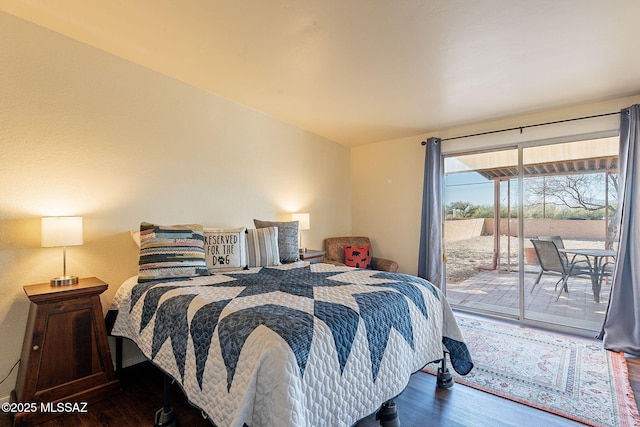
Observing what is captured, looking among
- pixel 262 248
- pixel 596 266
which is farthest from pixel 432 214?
pixel 262 248

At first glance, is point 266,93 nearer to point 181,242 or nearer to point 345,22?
point 345,22

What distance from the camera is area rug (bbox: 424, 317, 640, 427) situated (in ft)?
6.25

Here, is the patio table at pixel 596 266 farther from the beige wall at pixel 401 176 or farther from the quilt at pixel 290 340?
the quilt at pixel 290 340

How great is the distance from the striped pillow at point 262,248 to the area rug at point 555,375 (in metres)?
1.62

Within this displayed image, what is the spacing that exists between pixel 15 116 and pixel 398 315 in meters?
2.72

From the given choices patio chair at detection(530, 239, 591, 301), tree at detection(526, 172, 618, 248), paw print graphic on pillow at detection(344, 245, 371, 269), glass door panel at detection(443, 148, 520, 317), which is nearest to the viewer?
tree at detection(526, 172, 618, 248)

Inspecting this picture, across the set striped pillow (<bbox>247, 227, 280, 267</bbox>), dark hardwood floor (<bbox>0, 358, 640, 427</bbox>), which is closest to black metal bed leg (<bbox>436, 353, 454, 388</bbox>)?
dark hardwood floor (<bbox>0, 358, 640, 427</bbox>)

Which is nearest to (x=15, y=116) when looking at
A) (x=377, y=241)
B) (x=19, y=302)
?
(x=19, y=302)

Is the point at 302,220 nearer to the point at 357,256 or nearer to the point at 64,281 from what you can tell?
the point at 357,256

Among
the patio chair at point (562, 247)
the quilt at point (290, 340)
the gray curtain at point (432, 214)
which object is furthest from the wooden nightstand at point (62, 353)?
the patio chair at point (562, 247)

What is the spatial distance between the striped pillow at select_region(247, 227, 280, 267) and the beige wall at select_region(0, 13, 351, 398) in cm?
51

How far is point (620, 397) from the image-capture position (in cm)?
203

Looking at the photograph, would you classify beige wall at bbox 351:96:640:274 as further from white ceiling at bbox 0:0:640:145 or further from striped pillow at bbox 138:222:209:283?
striped pillow at bbox 138:222:209:283

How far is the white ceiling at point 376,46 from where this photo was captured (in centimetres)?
179
